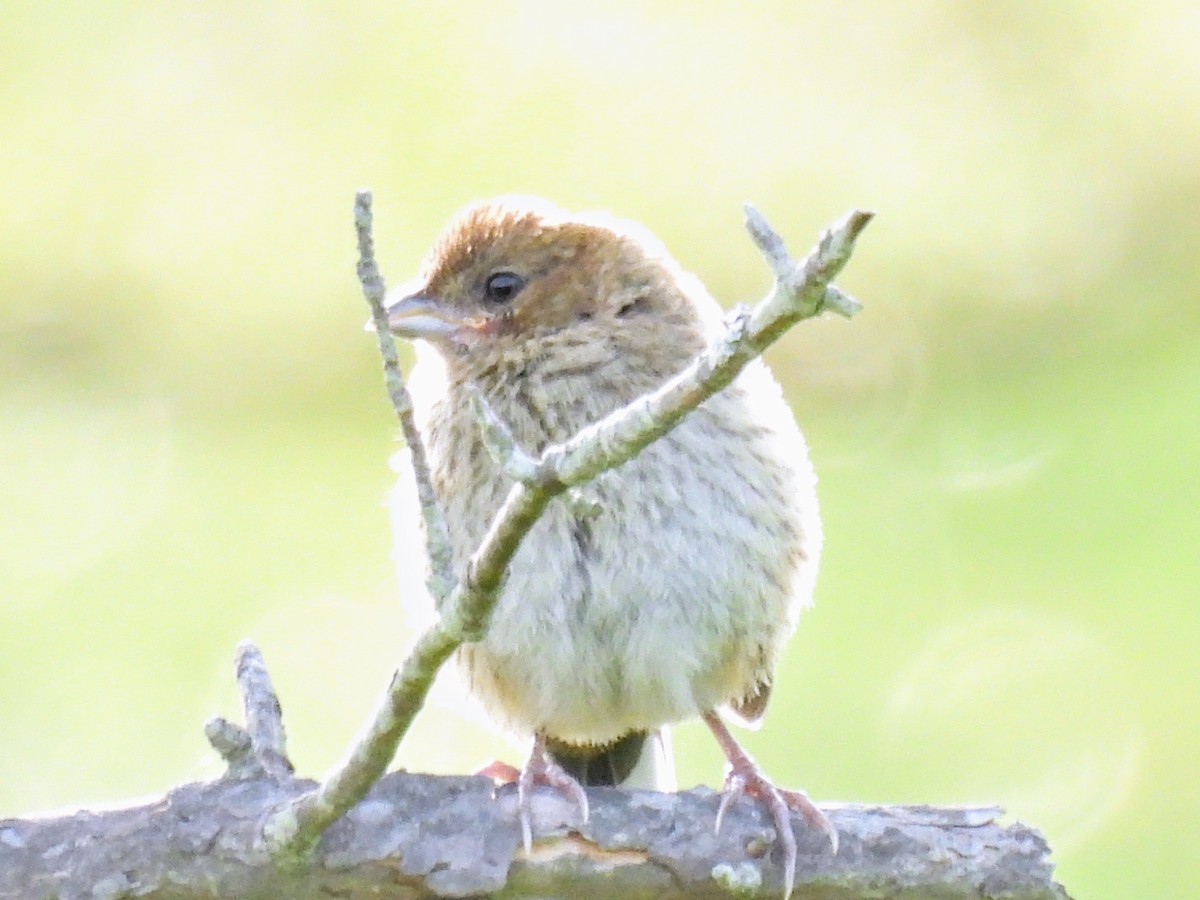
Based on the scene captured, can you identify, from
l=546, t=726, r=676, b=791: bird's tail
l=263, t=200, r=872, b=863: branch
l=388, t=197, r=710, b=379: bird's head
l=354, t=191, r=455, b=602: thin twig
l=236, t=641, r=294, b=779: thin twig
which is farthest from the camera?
l=546, t=726, r=676, b=791: bird's tail

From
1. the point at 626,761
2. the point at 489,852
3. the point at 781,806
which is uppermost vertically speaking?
the point at 626,761

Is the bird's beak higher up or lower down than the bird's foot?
higher up

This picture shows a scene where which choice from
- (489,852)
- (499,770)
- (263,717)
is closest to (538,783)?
(489,852)

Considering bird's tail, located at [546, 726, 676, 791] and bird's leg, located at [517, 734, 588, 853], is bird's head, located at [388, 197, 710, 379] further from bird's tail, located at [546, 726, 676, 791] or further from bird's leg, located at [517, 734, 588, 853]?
bird's tail, located at [546, 726, 676, 791]

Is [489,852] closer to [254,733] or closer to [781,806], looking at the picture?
[254,733]

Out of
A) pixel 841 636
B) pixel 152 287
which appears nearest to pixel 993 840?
pixel 841 636

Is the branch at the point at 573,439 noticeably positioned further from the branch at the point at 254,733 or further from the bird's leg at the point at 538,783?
the bird's leg at the point at 538,783

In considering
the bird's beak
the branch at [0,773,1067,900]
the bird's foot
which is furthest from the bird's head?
the branch at [0,773,1067,900]
